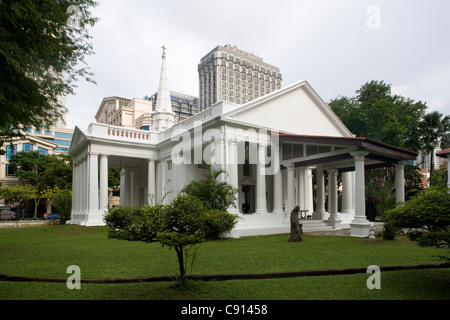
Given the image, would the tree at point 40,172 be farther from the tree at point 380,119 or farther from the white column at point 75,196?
the tree at point 380,119

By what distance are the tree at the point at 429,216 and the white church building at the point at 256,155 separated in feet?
23.9

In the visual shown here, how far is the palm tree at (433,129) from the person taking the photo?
91.6 ft

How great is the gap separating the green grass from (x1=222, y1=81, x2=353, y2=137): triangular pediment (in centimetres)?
788

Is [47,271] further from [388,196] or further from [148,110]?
[148,110]

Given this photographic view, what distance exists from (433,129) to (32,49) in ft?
102

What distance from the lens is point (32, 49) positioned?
734cm

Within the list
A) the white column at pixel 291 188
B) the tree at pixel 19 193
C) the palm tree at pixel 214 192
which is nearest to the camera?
the palm tree at pixel 214 192

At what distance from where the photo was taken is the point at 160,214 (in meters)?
5.16
